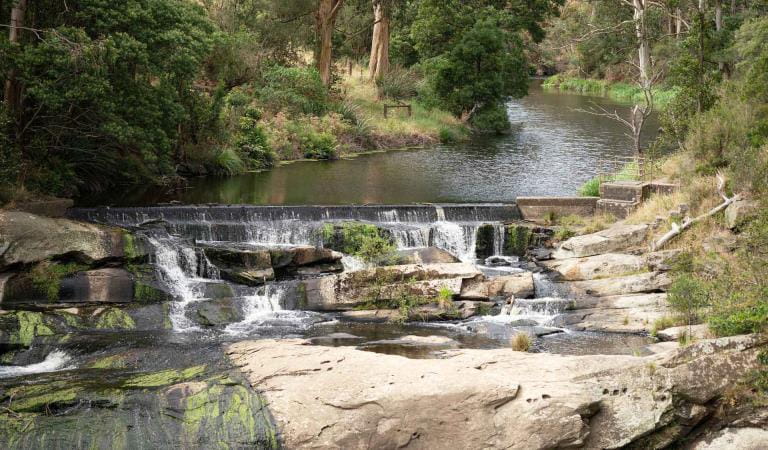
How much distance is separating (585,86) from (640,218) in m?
49.9

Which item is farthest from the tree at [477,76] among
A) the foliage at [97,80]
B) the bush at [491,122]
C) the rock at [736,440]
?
the rock at [736,440]

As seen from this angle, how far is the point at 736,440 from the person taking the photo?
32.8 ft

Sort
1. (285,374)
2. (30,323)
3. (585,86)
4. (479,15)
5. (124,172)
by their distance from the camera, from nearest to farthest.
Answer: (285,374) → (30,323) → (124,172) → (479,15) → (585,86)

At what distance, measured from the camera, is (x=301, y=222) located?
20.3 meters

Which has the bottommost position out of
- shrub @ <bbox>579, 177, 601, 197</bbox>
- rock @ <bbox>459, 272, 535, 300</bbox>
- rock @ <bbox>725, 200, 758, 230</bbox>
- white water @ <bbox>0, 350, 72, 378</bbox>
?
white water @ <bbox>0, 350, 72, 378</bbox>

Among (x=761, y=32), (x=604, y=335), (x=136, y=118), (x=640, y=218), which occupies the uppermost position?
(x=761, y=32)

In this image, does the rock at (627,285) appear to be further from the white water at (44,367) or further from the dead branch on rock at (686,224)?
the white water at (44,367)

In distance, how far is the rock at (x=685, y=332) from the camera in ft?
41.9

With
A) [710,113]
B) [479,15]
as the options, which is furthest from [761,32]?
[479,15]

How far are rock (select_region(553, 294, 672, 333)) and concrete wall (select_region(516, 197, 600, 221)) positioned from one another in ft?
17.7

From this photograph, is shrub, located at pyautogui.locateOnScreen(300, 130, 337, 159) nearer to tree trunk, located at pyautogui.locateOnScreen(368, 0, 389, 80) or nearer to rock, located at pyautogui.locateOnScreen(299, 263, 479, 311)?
tree trunk, located at pyautogui.locateOnScreen(368, 0, 389, 80)

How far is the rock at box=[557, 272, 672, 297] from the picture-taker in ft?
52.6

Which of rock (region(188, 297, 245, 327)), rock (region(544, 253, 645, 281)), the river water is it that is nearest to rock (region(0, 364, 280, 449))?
rock (region(188, 297, 245, 327))

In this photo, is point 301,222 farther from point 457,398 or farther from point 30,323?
point 457,398
